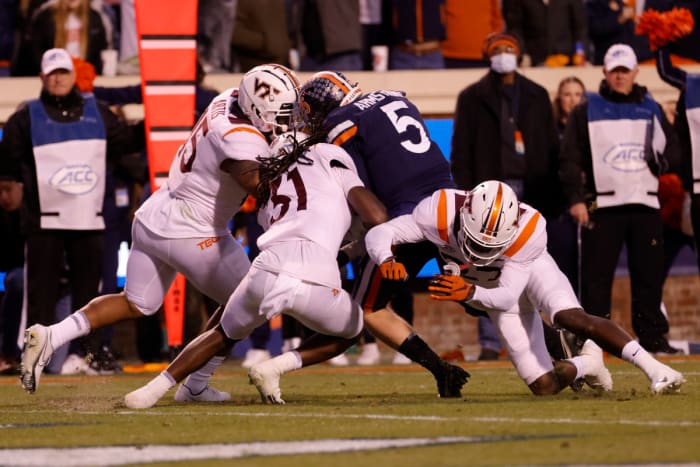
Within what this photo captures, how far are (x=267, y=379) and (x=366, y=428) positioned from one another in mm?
1368

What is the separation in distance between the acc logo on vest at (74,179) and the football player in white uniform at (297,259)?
11.6 ft

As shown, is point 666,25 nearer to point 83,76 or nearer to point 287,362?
point 83,76

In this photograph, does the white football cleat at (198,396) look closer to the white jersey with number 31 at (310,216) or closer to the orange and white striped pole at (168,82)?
the white jersey with number 31 at (310,216)

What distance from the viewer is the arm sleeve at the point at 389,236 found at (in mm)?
6898

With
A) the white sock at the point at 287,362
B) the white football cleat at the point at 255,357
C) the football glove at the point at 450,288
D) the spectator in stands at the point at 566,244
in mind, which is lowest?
the white football cleat at the point at 255,357

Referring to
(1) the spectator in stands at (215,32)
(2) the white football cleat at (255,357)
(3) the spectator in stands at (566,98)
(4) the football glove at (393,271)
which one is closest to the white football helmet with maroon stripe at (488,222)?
(4) the football glove at (393,271)

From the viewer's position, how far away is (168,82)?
36.6ft

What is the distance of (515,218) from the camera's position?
6836 millimetres

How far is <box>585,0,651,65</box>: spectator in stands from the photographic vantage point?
13.7 metres

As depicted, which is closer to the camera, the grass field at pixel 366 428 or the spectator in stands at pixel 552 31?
the grass field at pixel 366 428

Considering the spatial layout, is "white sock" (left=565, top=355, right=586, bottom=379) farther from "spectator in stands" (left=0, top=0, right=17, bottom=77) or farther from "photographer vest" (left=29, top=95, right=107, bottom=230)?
"spectator in stands" (left=0, top=0, right=17, bottom=77)

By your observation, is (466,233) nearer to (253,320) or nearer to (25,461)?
(253,320)

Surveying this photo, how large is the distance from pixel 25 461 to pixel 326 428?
131cm

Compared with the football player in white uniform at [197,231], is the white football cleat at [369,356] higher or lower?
lower
